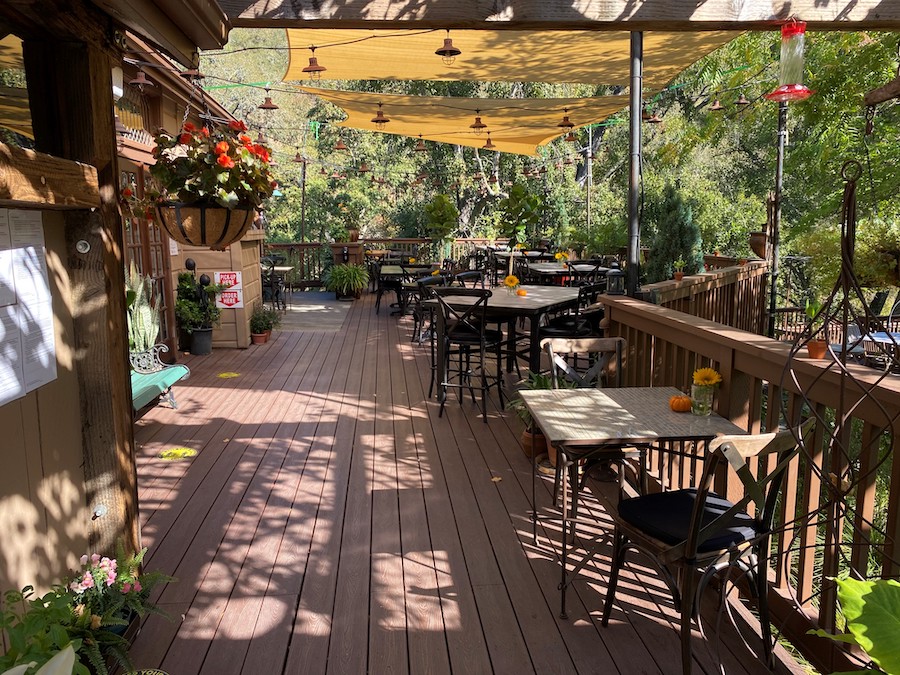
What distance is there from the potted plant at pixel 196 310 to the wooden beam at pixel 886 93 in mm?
6411

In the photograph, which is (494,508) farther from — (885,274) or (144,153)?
(144,153)

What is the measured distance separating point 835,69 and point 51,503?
299 inches

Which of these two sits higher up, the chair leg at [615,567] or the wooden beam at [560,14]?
the wooden beam at [560,14]

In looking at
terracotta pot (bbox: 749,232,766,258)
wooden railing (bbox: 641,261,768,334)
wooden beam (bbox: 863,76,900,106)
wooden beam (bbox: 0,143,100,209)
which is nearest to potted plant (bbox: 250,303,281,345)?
wooden railing (bbox: 641,261,768,334)

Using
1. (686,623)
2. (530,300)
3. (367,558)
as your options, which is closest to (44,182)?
(367,558)

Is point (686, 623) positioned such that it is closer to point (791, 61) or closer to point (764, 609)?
point (764, 609)

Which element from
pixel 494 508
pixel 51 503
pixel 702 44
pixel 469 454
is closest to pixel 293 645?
pixel 51 503

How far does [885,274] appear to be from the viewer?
344cm

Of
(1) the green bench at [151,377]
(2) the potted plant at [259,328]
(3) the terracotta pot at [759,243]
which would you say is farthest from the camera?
(3) the terracotta pot at [759,243]

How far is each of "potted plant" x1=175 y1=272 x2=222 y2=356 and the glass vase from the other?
18.9 feet

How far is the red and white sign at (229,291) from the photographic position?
7508mm

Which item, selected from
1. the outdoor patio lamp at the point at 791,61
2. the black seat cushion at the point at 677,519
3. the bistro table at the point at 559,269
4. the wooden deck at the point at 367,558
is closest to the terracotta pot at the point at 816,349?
the black seat cushion at the point at 677,519

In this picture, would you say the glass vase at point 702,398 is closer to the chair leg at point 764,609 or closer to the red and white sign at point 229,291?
the chair leg at point 764,609

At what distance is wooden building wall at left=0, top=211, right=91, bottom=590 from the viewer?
5.98 ft
